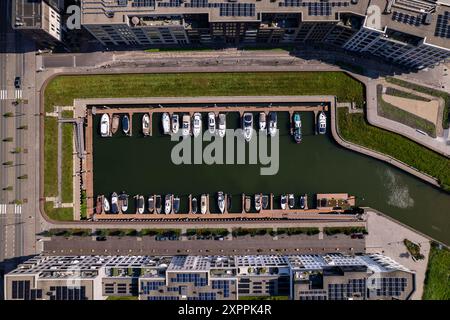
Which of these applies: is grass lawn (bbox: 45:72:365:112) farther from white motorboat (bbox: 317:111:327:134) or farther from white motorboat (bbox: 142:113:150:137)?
white motorboat (bbox: 317:111:327:134)

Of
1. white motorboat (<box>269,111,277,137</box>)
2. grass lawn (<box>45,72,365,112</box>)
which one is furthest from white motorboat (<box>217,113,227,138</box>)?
white motorboat (<box>269,111,277,137</box>)

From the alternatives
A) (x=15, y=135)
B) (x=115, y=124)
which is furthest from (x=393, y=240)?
(x=15, y=135)

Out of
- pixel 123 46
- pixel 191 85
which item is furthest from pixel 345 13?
pixel 123 46

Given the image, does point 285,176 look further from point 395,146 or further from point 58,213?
point 58,213

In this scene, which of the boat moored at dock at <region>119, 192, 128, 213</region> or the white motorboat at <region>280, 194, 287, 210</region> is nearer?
the white motorboat at <region>280, 194, 287, 210</region>

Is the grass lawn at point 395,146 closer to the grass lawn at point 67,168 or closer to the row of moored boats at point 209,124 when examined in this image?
the row of moored boats at point 209,124

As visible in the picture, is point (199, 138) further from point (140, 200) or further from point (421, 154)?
point (421, 154)
